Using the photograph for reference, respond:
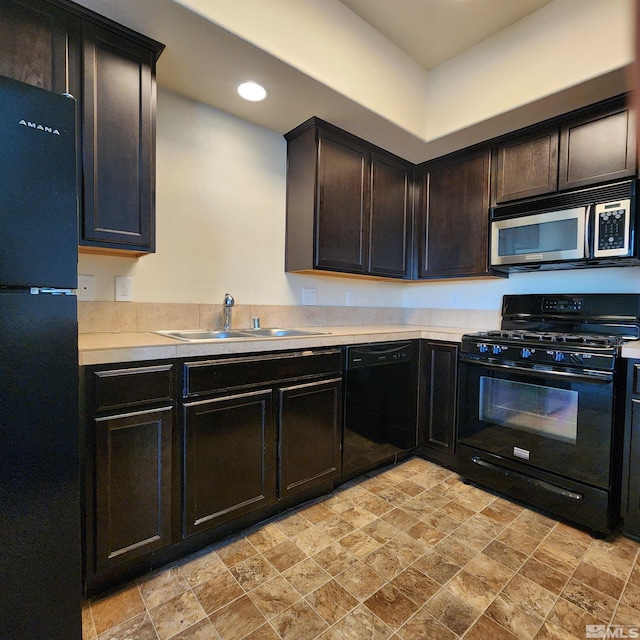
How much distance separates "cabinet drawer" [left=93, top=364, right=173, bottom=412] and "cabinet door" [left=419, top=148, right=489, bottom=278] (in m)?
2.14

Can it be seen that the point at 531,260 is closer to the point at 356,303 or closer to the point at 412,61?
the point at 356,303

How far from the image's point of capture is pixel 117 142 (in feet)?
4.93

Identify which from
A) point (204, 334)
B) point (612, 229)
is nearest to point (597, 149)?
point (612, 229)

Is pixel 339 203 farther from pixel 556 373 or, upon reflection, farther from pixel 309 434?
pixel 556 373

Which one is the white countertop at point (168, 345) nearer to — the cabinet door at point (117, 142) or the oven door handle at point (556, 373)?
the cabinet door at point (117, 142)

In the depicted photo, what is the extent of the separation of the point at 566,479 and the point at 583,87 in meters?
2.03

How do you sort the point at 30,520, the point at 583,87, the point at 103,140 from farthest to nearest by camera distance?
the point at 583,87 → the point at 103,140 → the point at 30,520

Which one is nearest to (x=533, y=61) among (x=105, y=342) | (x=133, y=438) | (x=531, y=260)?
(x=531, y=260)

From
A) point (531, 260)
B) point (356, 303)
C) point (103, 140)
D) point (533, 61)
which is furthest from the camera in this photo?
point (356, 303)

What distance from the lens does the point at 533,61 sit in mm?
1945

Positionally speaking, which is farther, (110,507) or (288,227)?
(288,227)

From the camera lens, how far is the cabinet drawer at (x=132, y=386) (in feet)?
4.16

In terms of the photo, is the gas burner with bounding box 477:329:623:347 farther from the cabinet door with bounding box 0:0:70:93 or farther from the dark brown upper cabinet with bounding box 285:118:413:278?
the cabinet door with bounding box 0:0:70:93

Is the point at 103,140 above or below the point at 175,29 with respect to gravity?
below
